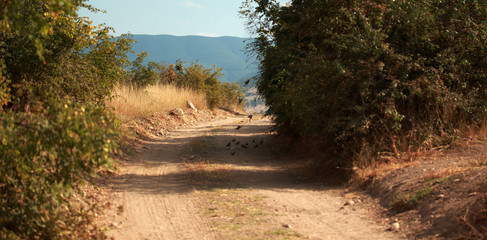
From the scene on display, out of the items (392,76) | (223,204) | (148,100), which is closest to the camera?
(223,204)

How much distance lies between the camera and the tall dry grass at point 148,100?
17.5 metres

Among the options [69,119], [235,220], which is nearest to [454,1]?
[235,220]

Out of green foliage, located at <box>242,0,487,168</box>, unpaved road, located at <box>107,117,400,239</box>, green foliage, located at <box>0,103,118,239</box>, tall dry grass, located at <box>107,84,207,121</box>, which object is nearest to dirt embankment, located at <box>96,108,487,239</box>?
unpaved road, located at <box>107,117,400,239</box>

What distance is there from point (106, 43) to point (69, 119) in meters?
6.99

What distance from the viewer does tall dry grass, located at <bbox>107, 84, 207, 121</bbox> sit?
17.5 m

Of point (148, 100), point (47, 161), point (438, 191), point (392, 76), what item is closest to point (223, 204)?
point (438, 191)

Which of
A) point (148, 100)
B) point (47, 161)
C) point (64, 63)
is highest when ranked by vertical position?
point (64, 63)

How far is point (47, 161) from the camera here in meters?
4.34

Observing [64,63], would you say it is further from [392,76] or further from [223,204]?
[392,76]

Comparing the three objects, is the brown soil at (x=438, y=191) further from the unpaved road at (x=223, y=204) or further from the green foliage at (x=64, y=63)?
the green foliage at (x=64, y=63)

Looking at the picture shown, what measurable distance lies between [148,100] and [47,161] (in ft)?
56.9

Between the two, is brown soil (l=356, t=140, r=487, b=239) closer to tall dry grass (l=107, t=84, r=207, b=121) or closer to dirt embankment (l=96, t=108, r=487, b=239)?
dirt embankment (l=96, t=108, r=487, b=239)

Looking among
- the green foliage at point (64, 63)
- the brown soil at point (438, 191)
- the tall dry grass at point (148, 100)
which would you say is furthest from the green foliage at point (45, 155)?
the tall dry grass at point (148, 100)

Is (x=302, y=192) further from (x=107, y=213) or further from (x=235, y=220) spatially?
(x=107, y=213)
